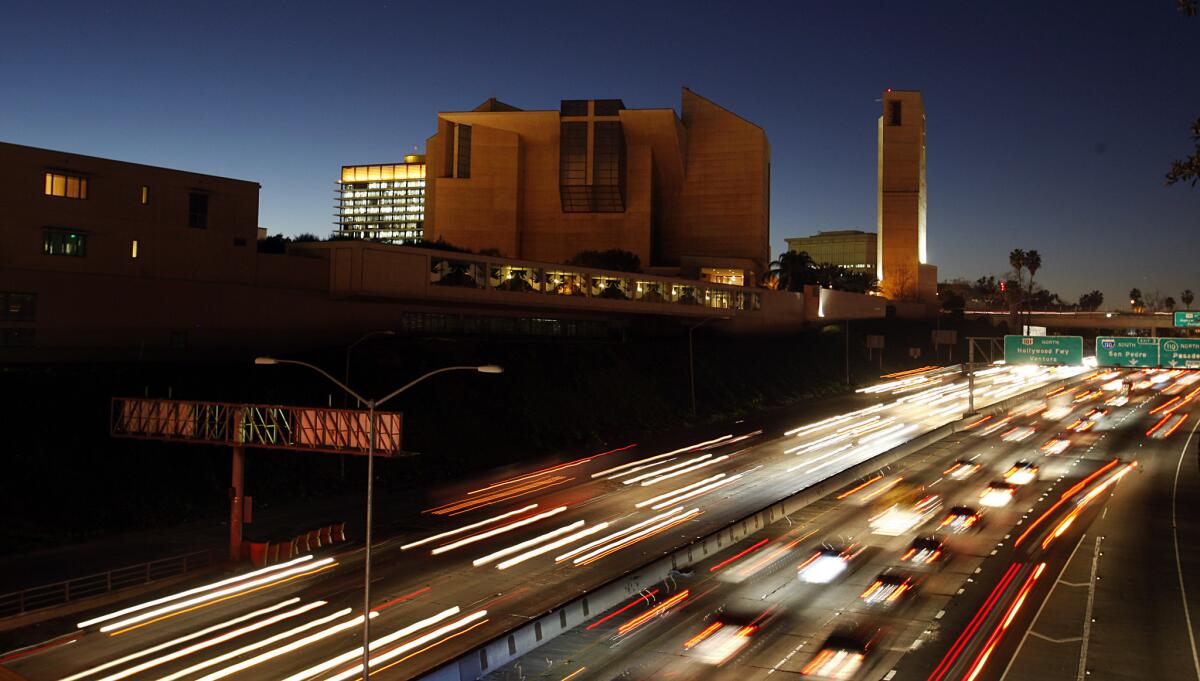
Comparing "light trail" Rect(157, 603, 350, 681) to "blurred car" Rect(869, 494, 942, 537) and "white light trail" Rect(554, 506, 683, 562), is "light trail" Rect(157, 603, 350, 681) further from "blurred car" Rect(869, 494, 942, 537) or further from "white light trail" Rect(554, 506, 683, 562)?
"blurred car" Rect(869, 494, 942, 537)

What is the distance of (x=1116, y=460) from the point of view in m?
53.2

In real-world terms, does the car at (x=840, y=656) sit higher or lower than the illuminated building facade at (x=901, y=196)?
lower

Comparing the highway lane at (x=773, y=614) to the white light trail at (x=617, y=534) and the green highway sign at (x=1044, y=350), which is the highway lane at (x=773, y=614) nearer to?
the white light trail at (x=617, y=534)

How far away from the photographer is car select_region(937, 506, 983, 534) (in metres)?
35.8

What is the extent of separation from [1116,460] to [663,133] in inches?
3125

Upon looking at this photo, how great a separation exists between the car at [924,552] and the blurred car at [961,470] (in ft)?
52.3

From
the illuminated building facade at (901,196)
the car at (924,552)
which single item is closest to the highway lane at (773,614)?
the car at (924,552)

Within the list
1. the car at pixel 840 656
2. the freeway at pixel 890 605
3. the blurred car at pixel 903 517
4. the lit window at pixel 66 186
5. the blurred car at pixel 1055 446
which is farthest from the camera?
the blurred car at pixel 1055 446

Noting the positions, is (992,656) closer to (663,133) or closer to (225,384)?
(225,384)

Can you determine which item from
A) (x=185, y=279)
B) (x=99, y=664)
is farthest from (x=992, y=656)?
(x=185, y=279)

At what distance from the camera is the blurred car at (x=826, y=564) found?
2869 centimetres

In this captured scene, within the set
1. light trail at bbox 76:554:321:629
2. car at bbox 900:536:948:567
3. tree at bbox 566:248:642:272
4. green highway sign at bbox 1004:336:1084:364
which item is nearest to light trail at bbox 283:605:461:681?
light trail at bbox 76:554:321:629

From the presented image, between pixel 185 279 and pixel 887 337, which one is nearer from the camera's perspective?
pixel 185 279

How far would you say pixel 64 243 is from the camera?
1762 inches
